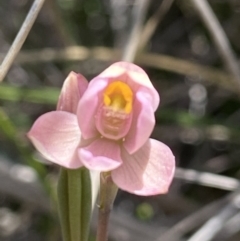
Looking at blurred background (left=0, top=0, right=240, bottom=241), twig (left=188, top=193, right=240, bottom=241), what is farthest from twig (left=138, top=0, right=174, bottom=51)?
twig (left=188, top=193, right=240, bottom=241)

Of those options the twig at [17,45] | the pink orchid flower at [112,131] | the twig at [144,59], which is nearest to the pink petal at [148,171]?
the pink orchid flower at [112,131]

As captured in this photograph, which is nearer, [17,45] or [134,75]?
[134,75]

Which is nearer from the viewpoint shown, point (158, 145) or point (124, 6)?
point (158, 145)

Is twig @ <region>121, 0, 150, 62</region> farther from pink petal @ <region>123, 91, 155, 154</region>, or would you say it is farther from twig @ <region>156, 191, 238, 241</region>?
pink petal @ <region>123, 91, 155, 154</region>

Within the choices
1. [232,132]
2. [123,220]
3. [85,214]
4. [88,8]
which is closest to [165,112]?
[232,132]

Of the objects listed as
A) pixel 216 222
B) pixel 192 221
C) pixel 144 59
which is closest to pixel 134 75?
pixel 216 222

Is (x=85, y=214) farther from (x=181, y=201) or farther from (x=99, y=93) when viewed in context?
(x=181, y=201)

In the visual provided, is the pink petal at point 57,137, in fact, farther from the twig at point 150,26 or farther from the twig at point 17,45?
the twig at point 150,26

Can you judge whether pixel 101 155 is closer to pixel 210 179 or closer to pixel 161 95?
pixel 210 179
